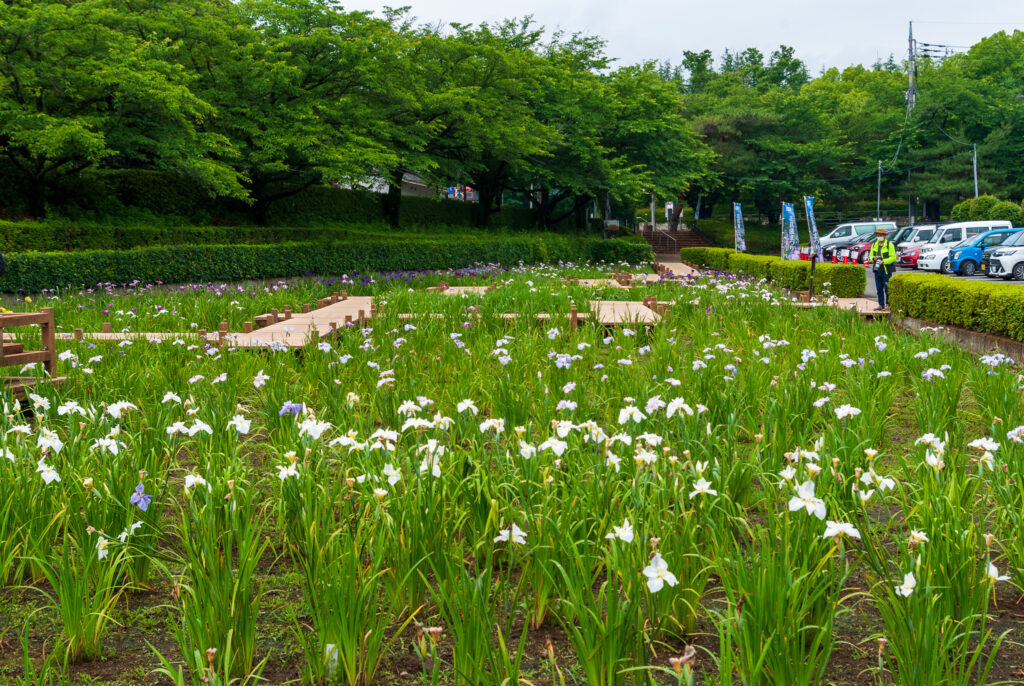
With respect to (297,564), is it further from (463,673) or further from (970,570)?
(970,570)

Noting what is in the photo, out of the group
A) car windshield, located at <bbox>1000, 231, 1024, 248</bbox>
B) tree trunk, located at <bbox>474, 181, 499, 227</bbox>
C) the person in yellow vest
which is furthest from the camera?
tree trunk, located at <bbox>474, 181, 499, 227</bbox>

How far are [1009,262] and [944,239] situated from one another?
6694mm

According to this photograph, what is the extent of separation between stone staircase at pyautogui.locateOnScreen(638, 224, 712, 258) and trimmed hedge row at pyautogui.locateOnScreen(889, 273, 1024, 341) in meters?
36.8

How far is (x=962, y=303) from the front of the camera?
8523mm

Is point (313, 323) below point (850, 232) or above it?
below

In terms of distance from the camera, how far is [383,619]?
2.33m

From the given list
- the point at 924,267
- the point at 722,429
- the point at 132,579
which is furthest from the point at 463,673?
the point at 924,267

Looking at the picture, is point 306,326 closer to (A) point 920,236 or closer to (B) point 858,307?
(B) point 858,307

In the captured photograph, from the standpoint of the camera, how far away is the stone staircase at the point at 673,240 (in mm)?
48062

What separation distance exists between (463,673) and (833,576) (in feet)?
3.64

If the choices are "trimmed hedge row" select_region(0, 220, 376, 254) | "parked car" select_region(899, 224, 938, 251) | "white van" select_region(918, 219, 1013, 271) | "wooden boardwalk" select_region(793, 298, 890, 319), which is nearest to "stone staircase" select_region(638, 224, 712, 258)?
"parked car" select_region(899, 224, 938, 251)

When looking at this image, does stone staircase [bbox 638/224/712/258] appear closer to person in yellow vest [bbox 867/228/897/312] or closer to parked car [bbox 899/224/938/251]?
parked car [bbox 899/224/938/251]

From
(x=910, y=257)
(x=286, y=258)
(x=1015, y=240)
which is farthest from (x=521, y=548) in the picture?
(x=910, y=257)

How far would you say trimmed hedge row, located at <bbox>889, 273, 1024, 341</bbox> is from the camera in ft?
24.8
